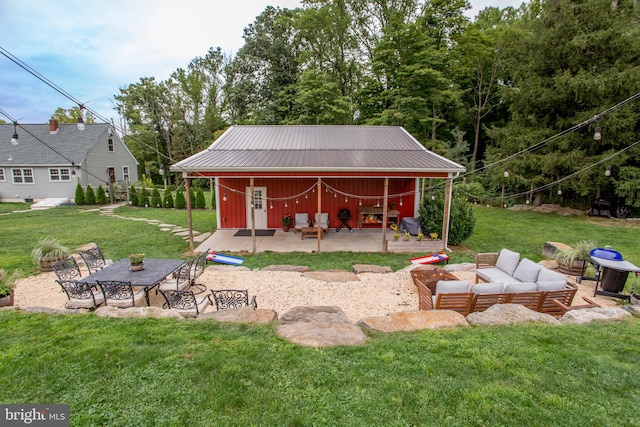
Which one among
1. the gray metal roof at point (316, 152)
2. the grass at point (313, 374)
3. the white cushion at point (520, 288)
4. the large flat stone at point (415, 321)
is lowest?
the large flat stone at point (415, 321)

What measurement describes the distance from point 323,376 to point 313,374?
0.11 meters

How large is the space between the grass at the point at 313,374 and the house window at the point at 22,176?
21509 mm

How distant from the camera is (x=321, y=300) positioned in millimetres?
6410

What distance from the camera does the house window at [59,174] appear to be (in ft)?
67.9

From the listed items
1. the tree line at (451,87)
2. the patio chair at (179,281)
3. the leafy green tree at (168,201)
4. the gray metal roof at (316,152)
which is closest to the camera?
the patio chair at (179,281)

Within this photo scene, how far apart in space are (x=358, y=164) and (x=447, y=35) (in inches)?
767

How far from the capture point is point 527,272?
6441 millimetres

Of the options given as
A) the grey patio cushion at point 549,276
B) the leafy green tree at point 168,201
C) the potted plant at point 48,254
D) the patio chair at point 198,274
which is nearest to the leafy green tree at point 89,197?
the leafy green tree at point 168,201

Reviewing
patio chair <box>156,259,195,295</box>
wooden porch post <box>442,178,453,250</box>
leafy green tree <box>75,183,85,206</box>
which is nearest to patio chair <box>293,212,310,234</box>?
wooden porch post <box>442,178,453,250</box>

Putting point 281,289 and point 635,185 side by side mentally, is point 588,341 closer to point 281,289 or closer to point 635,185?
point 281,289

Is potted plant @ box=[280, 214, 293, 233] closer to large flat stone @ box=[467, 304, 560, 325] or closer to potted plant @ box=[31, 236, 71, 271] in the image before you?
potted plant @ box=[31, 236, 71, 271]

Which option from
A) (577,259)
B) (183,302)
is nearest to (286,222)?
(183,302)

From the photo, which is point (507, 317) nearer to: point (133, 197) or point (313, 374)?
point (313, 374)

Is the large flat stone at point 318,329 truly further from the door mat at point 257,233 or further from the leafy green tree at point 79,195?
the leafy green tree at point 79,195
